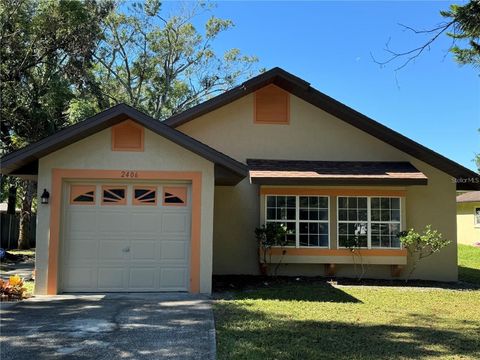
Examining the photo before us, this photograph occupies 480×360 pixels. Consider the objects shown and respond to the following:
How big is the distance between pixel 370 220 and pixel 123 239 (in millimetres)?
6889

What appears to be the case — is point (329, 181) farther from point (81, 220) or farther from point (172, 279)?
point (81, 220)

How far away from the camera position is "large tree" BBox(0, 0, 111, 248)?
18484 millimetres

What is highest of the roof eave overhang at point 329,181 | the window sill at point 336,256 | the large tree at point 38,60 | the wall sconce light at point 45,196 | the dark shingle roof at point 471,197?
the large tree at point 38,60

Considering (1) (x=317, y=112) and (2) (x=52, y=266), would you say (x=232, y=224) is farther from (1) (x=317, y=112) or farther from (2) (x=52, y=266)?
(2) (x=52, y=266)

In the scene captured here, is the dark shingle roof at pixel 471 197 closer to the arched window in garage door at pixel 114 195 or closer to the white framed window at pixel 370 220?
the white framed window at pixel 370 220

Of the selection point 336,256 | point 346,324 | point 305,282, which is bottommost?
point 346,324

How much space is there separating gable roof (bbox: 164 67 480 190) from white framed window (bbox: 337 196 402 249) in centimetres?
162

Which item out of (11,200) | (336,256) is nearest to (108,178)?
(336,256)

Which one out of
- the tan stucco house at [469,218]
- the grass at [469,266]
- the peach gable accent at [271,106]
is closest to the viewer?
the peach gable accent at [271,106]

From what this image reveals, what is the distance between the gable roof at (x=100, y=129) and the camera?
989 centimetres

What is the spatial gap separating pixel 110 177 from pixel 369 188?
23.6 ft

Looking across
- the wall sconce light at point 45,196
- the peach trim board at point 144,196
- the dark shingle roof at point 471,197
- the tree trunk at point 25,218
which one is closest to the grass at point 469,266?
the dark shingle roof at point 471,197

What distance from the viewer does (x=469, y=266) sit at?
1905 centimetres

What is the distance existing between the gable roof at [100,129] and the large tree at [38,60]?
9529 millimetres
